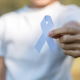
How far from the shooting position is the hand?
270 millimetres

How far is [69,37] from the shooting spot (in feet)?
0.89

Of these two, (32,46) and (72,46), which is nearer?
(72,46)

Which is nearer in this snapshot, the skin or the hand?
the hand

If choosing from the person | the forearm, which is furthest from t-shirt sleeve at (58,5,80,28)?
the forearm

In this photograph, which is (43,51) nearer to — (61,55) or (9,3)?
(61,55)

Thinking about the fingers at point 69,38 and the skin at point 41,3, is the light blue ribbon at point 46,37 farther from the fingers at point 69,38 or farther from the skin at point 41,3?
the skin at point 41,3

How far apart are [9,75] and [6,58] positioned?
6cm

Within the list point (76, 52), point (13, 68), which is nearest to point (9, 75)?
point (13, 68)

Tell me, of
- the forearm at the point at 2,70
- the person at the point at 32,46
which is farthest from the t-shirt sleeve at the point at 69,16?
the forearm at the point at 2,70

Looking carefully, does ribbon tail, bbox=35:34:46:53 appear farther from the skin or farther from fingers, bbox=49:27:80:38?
the skin

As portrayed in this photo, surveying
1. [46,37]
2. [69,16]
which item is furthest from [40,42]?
[69,16]

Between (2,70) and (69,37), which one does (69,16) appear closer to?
(69,37)

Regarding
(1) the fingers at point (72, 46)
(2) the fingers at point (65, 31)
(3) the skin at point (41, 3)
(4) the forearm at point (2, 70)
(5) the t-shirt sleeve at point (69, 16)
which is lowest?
(4) the forearm at point (2, 70)

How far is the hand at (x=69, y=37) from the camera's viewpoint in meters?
0.27
